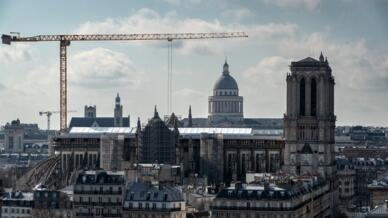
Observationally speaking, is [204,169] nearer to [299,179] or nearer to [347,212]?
[347,212]

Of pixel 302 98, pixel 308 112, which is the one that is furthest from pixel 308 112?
pixel 302 98

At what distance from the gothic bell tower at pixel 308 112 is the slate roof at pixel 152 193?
5119 cm

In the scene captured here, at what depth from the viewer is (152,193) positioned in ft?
422

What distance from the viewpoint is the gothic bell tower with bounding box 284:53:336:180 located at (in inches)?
7121

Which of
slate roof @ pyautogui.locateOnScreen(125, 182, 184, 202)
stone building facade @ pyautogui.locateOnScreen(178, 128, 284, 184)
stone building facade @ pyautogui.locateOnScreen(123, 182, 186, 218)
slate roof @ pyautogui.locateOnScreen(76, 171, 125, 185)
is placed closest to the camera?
stone building facade @ pyautogui.locateOnScreen(123, 182, 186, 218)

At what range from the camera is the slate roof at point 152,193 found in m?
128

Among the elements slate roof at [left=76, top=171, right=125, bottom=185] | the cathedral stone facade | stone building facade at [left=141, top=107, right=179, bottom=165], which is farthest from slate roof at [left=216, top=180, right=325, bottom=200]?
stone building facade at [left=141, top=107, right=179, bottom=165]

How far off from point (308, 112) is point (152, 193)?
56170mm

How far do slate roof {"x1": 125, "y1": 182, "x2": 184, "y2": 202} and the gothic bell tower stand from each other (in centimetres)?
5119

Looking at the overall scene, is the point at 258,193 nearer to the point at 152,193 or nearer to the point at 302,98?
the point at 152,193

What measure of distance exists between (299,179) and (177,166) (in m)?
37.5

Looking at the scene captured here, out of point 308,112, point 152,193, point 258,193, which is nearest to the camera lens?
point 152,193

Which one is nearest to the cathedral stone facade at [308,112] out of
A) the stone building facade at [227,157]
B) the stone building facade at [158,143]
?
the stone building facade at [227,157]

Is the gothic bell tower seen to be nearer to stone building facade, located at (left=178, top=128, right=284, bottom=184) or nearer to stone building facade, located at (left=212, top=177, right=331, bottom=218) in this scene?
stone building facade, located at (left=178, top=128, right=284, bottom=184)
